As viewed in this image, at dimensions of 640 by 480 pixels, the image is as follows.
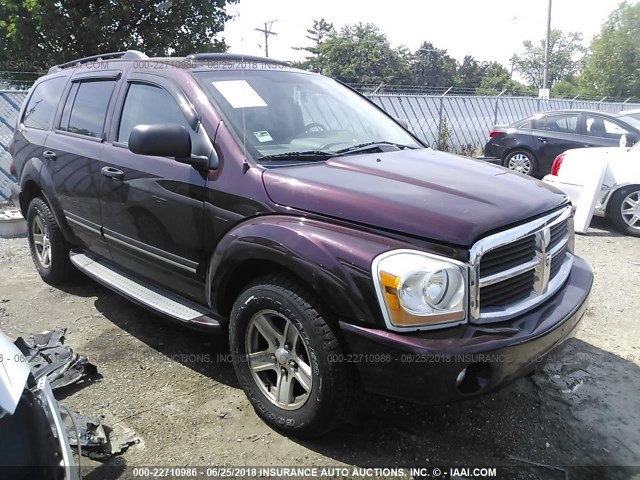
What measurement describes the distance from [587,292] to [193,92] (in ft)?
8.13

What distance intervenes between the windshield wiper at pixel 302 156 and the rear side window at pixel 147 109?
0.56m

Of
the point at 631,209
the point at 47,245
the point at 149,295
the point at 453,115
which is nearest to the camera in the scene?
the point at 149,295

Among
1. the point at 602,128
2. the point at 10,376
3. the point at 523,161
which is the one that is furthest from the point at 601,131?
the point at 10,376

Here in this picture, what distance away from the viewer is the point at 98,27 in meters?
17.3

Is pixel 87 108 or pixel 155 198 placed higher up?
pixel 87 108

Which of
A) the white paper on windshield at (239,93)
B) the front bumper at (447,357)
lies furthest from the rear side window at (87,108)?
the front bumper at (447,357)

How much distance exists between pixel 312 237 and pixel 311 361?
59 centimetres

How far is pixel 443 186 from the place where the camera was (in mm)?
2598

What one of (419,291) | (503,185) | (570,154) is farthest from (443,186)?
(570,154)

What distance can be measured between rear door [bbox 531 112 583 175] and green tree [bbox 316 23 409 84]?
139ft

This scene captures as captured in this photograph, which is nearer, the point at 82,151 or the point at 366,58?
the point at 82,151

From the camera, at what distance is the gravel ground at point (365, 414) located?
264cm

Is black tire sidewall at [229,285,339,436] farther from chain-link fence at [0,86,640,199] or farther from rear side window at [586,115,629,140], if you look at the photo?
chain-link fence at [0,86,640,199]

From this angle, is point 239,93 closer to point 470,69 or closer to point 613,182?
point 613,182
